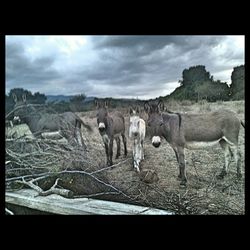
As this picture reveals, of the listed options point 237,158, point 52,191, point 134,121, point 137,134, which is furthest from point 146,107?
point 52,191

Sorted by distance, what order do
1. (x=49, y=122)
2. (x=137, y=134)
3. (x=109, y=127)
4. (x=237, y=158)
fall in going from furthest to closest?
(x=49, y=122), (x=109, y=127), (x=137, y=134), (x=237, y=158)

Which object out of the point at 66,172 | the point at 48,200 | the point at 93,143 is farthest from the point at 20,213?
the point at 93,143

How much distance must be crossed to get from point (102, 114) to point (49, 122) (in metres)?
0.72

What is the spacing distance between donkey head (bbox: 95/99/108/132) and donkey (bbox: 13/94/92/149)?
0.15 metres

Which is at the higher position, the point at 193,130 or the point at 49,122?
the point at 49,122

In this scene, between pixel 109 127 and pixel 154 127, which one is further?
pixel 109 127

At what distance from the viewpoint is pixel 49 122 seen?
4.18 m

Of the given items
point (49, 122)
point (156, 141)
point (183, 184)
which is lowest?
point (183, 184)

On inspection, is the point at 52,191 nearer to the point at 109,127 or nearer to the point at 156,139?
the point at 109,127

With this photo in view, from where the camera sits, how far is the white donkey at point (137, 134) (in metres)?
3.93

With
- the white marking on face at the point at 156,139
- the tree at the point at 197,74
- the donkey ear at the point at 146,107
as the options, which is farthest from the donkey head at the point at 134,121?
the tree at the point at 197,74

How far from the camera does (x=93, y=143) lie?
4.08 m

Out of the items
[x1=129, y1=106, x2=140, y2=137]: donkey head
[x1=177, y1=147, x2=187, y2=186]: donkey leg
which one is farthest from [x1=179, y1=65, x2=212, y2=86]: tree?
[x1=177, y1=147, x2=187, y2=186]: donkey leg
